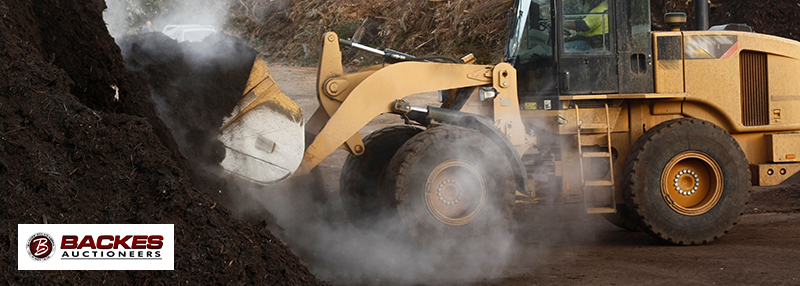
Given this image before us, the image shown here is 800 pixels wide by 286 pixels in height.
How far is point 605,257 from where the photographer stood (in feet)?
24.5

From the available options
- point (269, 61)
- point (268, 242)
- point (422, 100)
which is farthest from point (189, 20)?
point (268, 242)

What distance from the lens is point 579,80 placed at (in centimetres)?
799

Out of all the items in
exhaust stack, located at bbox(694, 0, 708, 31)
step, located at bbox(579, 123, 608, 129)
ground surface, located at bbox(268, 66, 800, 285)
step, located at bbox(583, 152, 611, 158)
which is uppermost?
exhaust stack, located at bbox(694, 0, 708, 31)

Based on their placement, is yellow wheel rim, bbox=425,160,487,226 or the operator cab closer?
yellow wheel rim, bbox=425,160,487,226

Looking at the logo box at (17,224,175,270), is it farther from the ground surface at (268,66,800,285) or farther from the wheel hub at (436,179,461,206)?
the wheel hub at (436,179,461,206)

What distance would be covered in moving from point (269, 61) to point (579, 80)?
18.0m

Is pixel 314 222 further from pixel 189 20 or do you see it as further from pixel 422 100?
pixel 189 20

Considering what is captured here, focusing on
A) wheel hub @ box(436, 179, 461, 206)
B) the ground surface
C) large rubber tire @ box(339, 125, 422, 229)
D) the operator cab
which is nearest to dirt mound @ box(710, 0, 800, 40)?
the ground surface

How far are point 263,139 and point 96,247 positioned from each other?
272 cm

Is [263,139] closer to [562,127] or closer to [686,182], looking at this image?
[562,127]

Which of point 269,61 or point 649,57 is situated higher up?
point 269,61

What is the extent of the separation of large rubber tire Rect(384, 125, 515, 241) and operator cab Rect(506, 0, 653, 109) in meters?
1.19

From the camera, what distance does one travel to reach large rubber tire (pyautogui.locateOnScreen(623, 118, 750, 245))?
309 inches

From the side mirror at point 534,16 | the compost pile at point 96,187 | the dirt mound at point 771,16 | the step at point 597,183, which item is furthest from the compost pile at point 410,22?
the compost pile at point 96,187
